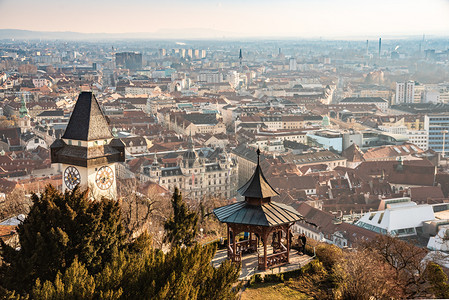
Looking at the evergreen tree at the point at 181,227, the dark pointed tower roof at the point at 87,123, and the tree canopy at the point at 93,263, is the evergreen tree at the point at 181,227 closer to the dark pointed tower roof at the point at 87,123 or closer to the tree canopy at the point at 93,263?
the tree canopy at the point at 93,263

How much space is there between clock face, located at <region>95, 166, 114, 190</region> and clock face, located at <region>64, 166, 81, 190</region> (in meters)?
0.43

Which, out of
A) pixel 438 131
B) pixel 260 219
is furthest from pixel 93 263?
pixel 438 131

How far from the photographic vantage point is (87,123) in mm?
13914

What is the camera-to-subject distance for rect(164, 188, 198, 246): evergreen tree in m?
12.6

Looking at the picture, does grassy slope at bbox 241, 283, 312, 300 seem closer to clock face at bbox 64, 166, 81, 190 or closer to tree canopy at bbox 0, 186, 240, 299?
tree canopy at bbox 0, 186, 240, 299

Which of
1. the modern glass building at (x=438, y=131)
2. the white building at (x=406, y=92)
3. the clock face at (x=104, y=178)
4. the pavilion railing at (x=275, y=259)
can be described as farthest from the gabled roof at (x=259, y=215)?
the white building at (x=406, y=92)

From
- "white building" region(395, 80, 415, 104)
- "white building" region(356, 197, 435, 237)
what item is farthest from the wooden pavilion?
"white building" region(395, 80, 415, 104)

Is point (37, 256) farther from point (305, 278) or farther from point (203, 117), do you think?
point (203, 117)

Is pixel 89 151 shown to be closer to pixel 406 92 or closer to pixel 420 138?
pixel 420 138

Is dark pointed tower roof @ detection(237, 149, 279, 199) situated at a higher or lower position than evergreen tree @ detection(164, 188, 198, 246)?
higher

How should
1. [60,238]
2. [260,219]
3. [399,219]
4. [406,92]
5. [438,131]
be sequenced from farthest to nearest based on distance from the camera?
[406,92]
[438,131]
[399,219]
[260,219]
[60,238]

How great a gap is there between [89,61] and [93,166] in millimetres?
146957

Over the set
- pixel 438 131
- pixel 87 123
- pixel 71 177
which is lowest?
pixel 438 131

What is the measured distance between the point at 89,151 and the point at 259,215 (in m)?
4.72
